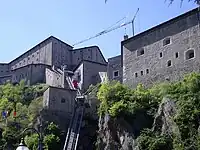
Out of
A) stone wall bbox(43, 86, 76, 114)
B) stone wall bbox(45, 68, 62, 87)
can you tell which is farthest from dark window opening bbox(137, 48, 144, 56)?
stone wall bbox(45, 68, 62, 87)

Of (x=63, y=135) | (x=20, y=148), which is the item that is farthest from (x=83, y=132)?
(x=20, y=148)

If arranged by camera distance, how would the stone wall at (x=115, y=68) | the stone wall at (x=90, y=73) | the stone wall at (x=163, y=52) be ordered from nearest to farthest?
the stone wall at (x=163, y=52)
the stone wall at (x=115, y=68)
the stone wall at (x=90, y=73)

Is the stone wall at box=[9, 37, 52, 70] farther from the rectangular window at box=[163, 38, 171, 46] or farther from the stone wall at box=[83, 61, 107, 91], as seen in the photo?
the rectangular window at box=[163, 38, 171, 46]

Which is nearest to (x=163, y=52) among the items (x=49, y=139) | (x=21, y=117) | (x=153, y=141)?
(x=49, y=139)

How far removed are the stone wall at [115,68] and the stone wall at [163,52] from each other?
2.62 m

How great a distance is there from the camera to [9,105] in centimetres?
4641

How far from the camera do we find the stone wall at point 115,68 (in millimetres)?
44625

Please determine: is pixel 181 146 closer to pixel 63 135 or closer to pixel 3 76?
pixel 63 135

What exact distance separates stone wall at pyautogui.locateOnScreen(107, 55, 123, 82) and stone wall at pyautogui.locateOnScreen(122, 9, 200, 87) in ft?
8.59

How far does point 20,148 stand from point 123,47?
31346mm

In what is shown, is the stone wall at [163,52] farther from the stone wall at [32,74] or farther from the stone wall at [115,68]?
the stone wall at [32,74]

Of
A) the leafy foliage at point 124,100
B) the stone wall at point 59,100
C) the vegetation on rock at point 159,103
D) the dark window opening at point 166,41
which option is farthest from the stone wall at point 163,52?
the stone wall at point 59,100

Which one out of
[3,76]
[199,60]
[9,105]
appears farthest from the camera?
[3,76]

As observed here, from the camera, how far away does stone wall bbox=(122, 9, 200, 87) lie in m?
35.5
